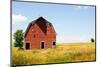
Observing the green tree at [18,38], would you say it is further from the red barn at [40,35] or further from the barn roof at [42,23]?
the barn roof at [42,23]

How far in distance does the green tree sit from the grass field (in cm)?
6

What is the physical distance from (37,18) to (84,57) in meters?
0.86

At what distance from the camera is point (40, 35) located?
2.69 m

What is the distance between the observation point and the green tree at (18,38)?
2564 millimetres

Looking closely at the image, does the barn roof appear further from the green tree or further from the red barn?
the green tree

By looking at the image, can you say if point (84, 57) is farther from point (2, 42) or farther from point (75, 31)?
point (2, 42)

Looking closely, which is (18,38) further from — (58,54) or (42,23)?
(58,54)

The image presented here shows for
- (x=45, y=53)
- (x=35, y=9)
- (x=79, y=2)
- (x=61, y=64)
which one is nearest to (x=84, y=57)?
(x=61, y=64)

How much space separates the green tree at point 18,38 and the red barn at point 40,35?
0.17 feet

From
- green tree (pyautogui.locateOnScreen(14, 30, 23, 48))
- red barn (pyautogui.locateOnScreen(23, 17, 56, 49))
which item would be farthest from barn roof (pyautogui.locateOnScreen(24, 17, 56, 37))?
green tree (pyautogui.locateOnScreen(14, 30, 23, 48))

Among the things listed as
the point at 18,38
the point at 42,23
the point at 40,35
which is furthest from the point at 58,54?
the point at 18,38

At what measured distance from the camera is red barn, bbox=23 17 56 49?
2.63 meters

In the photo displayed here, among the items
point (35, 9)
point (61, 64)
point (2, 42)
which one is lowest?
point (61, 64)

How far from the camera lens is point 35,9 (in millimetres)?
2670
